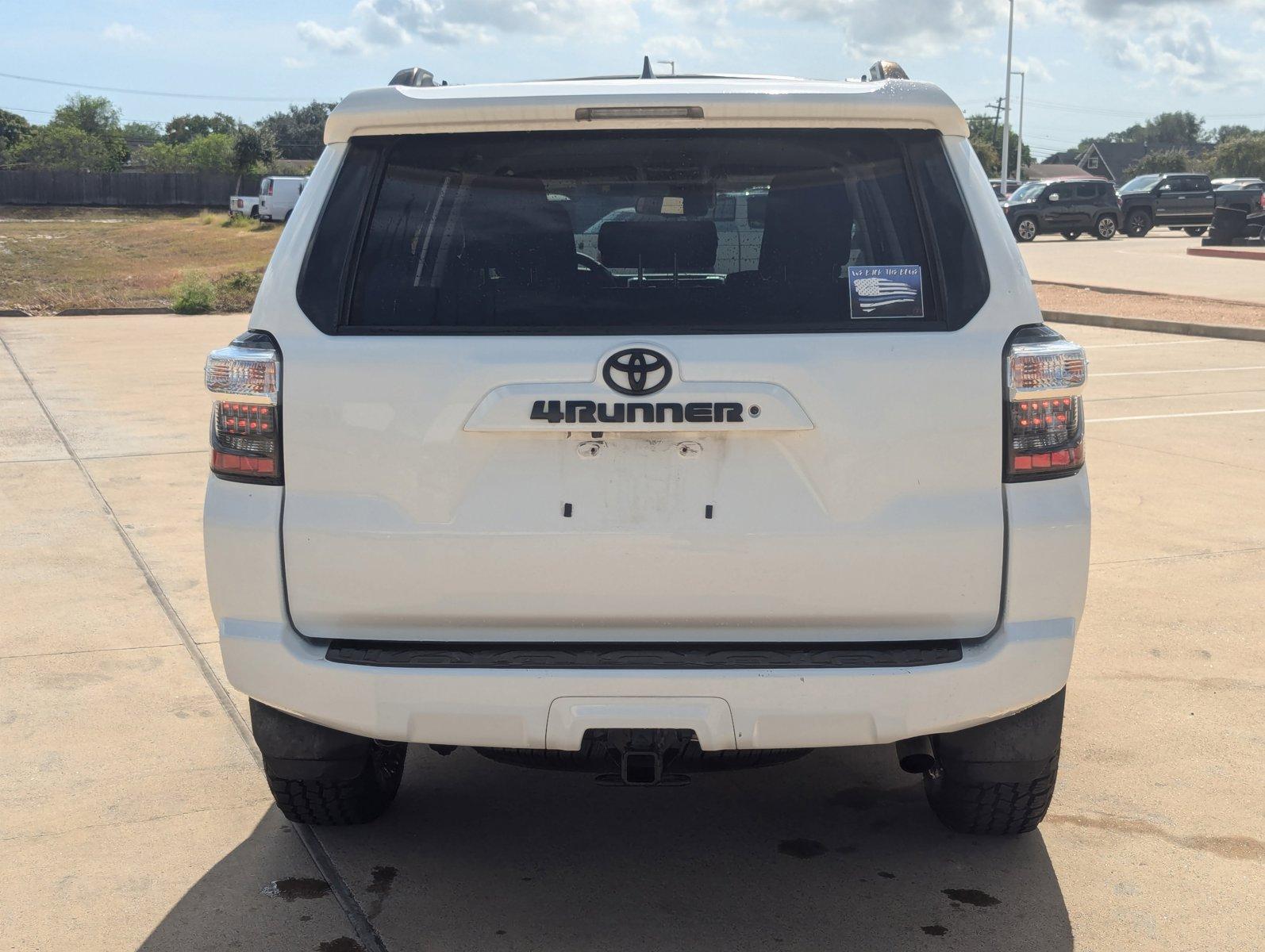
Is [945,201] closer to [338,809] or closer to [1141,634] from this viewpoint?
[338,809]

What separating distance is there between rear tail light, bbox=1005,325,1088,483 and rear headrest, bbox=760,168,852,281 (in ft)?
1.44

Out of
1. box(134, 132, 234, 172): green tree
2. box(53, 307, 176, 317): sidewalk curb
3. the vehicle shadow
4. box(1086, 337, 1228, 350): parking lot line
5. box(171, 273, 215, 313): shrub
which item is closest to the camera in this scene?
the vehicle shadow

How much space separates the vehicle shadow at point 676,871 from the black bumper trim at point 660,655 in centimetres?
70

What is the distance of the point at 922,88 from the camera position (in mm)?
2973

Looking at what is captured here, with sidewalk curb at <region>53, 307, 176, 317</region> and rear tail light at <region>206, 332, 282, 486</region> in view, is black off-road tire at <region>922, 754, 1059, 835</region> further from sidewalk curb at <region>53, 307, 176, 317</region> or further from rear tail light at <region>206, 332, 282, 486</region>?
sidewalk curb at <region>53, 307, 176, 317</region>

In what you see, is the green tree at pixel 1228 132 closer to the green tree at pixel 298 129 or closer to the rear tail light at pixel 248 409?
the green tree at pixel 298 129

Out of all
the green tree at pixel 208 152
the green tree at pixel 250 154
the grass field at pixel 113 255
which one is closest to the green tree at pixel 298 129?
the green tree at pixel 208 152

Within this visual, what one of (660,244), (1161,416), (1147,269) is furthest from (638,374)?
(1147,269)

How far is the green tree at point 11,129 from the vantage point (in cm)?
12412

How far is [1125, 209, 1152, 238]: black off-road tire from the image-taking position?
4181 centimetres

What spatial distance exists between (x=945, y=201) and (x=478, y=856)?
6.53ft

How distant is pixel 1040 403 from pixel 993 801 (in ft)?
3.56

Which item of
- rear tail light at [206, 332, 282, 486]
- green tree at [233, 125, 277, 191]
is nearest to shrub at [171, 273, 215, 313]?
rear tail light at [206, 332, 282, 486]

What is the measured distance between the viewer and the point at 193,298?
72.6 ft
